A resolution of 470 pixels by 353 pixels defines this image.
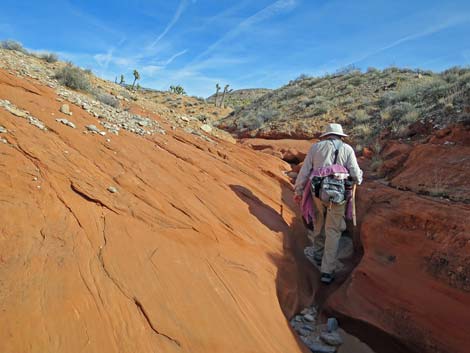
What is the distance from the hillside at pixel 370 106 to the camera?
9961 mm

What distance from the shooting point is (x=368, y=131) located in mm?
12461

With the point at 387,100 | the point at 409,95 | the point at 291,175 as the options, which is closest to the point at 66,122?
the point at 291,175

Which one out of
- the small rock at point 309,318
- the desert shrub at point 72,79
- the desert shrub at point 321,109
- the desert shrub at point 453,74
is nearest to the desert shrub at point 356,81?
the desert shrub at point 321,109

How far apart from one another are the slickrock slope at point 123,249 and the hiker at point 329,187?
53 centimetres

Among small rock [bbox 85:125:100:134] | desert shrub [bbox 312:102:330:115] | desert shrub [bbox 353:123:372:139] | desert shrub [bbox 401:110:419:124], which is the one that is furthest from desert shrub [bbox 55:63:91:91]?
desert shrub [bbox 312:102:330:115]

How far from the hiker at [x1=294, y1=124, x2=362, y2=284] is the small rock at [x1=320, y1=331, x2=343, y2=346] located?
0.89 meters

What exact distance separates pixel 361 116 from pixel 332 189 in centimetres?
1018

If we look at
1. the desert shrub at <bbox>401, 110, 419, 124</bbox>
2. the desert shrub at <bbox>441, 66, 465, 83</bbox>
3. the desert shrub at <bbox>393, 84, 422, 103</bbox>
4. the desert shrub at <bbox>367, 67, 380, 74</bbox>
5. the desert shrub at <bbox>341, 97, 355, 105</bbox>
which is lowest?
the desert shrub at <bbox>401, 110, 419, 124</bbox>

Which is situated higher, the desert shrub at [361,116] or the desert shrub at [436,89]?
the desert shrub at [436,89]

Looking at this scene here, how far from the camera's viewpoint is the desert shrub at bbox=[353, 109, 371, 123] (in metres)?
13.8

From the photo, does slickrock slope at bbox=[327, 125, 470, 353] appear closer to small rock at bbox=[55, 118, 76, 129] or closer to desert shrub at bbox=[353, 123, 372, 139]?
small rock at bbox=[55, 118, 76, 129]

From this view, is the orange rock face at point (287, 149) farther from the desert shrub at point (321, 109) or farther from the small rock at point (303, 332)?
the small rock at point (303, 332)

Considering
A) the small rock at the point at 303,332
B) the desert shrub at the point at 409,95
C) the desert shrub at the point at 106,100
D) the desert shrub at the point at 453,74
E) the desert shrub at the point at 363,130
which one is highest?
the desert shrub at the point at 453,74

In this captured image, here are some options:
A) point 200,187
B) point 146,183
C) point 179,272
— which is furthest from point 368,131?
point 179,272
